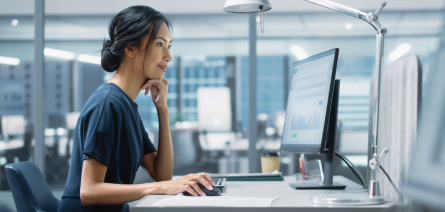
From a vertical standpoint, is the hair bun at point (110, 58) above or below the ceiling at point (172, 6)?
below

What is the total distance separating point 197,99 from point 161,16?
1.57 m

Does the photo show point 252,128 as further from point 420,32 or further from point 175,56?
point 420,32

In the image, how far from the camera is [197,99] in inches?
118

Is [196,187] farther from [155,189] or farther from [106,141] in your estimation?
[106,141]

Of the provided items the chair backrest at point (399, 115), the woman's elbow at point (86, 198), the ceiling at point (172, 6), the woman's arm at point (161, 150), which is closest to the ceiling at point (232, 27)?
the ceiling at point (172, 6)

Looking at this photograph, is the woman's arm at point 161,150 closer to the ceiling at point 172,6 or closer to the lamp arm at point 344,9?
the lamp arm at point 344,9

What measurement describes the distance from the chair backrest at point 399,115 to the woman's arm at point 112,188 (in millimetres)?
612

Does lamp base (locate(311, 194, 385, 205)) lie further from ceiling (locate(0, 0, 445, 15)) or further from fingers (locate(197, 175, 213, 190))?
ceiling (locate(0, 0, 445, 15))

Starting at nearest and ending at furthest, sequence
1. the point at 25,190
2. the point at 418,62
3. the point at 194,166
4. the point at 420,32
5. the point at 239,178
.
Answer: the point at 418,62 < the point at 25,190 < the point at 239,178 < the point at 420,32 < the point at 194,166

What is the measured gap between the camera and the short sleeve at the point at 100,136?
44.1 inches

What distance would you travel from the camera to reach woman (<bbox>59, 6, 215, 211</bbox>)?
113 centimetres

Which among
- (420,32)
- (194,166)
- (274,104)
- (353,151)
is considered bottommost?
(194,166)

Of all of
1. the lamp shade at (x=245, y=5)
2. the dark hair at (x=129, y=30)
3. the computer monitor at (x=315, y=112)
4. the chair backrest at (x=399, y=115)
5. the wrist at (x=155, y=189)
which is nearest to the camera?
the chair backrest at (x=399, y=115)

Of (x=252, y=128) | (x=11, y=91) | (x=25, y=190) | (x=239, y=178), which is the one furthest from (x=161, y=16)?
(x=11, y=91)
